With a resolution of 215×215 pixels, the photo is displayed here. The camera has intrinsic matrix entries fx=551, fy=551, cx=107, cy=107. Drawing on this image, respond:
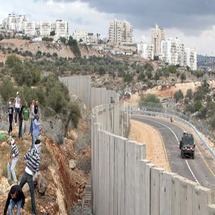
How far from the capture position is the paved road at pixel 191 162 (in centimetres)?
2877

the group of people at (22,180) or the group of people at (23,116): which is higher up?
the group of people at (23,116)

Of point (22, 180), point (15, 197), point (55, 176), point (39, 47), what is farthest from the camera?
point (39, 47)

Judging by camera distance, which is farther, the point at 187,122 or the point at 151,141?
the point at 187,122

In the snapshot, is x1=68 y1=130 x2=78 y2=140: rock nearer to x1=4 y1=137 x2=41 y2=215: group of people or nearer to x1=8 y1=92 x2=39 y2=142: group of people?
x1=8 y1=92 x2=39 y2=142: group of people

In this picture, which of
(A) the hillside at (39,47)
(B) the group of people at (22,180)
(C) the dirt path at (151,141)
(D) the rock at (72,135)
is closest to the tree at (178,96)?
(C) the dirt path at (151,141)

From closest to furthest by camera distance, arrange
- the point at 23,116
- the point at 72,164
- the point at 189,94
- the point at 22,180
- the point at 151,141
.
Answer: the point at 22,180
the point at 23,116
the point at 72,164
the point at 151,141
the point at 189,94

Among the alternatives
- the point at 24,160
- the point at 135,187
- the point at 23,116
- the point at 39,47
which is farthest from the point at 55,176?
the point at 39,47

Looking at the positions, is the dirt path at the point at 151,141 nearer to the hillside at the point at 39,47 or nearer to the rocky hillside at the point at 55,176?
the rocky hillside at the point at 55,176

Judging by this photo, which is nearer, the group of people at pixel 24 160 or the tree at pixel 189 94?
the group of people at pixel 24 160

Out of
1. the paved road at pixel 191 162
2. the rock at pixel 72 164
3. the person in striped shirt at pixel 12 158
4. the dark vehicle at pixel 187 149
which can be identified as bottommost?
the paved road at pixel 191 162

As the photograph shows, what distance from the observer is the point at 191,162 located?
3397 centimetres

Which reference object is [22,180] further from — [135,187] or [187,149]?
[187,149]

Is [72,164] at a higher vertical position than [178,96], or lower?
lower

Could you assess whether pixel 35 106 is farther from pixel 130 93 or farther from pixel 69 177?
pixel 130 93
